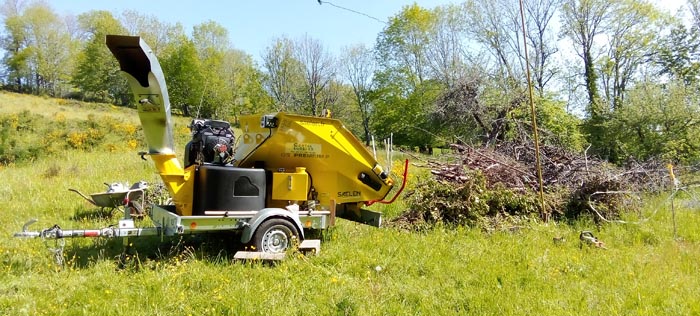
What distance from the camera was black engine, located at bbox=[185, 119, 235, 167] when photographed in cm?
605

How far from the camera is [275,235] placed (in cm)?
562

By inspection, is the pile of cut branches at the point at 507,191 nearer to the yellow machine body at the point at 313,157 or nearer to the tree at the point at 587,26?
the yellow machine body at the point at 313,157

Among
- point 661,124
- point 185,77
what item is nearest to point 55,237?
point 661,124

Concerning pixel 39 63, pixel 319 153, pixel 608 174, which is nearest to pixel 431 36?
pixel 608 174

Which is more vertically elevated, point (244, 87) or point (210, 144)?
point (244, 87)

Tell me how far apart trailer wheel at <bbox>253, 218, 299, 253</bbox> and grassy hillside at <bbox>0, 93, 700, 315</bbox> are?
33cm

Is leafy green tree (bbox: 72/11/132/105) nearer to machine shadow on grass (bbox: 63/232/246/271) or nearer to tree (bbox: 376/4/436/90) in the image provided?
tree (bbox: 376/4/436/90)

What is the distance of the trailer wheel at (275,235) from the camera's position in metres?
5.44

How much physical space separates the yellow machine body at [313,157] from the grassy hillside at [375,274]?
0.81 meters

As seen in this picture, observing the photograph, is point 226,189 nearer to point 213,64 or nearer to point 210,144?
point 210,144

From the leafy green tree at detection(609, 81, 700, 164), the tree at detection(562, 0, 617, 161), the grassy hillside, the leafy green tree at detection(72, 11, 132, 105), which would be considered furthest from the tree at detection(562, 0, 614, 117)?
the leafy green tree at detection(72, 11, 132, 105)

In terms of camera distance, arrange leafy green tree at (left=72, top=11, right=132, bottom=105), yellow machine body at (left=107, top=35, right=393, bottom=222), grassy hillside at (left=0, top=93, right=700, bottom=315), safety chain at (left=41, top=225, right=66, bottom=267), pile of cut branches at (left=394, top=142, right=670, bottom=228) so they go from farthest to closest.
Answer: leafy green tree at (left=72, top=11, right=132, bottom=105) → pile of cut branches at (left=394, top=142, right=670, bottom=228) → yellow machine body at (left=107, top=35, right=393, bottom=222) → safety chain at (left=41, top=225, right=66, bottom=267) → grassy hillside at (left=0, top=93, right=700, bottom=315)

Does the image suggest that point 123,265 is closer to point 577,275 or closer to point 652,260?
point 577,275

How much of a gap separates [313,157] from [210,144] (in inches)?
57.2
